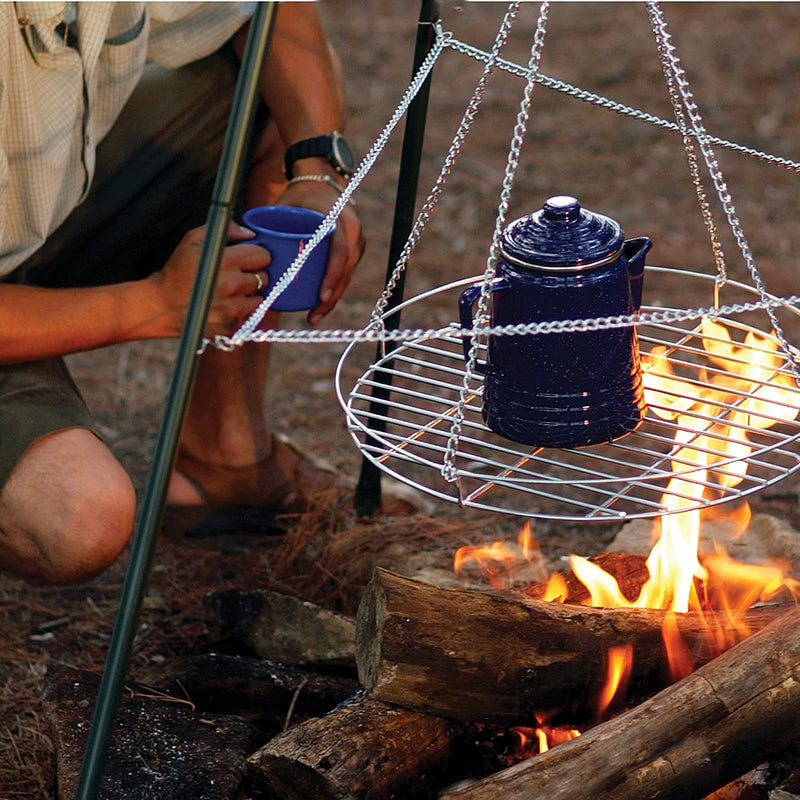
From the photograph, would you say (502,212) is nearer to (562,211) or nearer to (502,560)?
(562,211)

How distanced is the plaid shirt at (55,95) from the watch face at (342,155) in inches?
14.7

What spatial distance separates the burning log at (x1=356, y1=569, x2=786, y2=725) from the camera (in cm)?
152

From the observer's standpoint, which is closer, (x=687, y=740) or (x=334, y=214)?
(x=687, y=740)

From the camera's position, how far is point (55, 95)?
6.51ft

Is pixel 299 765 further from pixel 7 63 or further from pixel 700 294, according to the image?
pixel 700 294

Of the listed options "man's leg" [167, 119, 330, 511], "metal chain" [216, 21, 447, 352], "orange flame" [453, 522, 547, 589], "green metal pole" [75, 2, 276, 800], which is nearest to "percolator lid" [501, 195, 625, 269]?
"metal chain" [216, 21, 447, 352]

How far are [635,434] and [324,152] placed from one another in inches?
36.4

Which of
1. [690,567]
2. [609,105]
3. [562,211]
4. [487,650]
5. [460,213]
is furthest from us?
[460,213]

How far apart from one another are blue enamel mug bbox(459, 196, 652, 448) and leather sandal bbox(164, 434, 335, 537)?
3.74 feet

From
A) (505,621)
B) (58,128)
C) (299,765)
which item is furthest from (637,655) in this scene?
(58,128)

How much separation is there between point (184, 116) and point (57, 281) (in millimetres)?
434

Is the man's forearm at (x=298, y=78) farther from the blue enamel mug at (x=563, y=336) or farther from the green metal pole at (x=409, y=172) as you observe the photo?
the blue enamel mug at (x=563, y=336)

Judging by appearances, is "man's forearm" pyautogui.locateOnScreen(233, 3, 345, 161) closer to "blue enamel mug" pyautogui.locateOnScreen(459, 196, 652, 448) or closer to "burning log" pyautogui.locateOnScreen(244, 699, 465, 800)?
"blue enamel mug" pyautogui.locateOnScreen(459, 196, 652, 448)

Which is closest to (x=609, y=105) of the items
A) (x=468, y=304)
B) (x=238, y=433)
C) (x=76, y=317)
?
(x=468, y=304)
